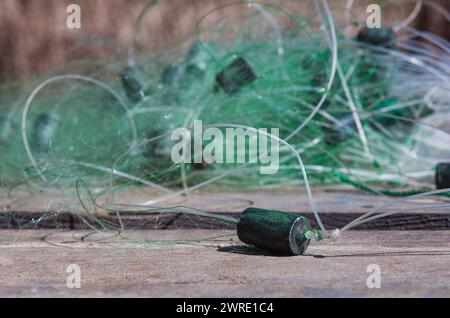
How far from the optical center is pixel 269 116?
2.15m

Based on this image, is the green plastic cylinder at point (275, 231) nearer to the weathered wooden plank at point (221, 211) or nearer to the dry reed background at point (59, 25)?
the weathered wooden plank at point (221, 211)

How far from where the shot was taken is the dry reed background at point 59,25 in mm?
4480

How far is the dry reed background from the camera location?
176 inches

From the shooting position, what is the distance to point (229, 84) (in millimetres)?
2137

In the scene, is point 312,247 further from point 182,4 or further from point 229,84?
point 182,4

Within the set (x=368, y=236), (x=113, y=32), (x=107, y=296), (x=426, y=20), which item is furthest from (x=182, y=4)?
(x=107, y=296)

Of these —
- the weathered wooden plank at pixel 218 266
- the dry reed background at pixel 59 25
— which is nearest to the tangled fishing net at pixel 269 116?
the weathered wooden plank at pixel 218 266

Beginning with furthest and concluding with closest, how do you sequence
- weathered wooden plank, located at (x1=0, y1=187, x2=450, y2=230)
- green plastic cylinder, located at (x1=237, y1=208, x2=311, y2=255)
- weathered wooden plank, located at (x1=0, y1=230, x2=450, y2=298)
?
weathered wooden plank, located at (x1=0, y1=187, x2=450, y2=230) → green plastic cylinder, located at (x1=237, y1=208, x2=311, y2=255) → weathered wooden plank, located at (x1=0, y1=230, x2=450, y2=298)

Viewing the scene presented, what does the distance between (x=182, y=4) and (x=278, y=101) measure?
253 cm

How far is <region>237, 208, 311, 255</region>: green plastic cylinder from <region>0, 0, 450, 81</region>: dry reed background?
3.26 metres

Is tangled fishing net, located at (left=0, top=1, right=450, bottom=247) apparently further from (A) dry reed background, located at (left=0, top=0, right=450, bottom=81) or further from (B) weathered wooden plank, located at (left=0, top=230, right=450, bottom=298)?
(A) dry reed background, located at (left=0, top=0, right=450, bottom=81)

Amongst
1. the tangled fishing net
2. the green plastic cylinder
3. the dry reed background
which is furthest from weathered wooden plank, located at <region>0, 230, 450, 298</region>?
the dry reed background

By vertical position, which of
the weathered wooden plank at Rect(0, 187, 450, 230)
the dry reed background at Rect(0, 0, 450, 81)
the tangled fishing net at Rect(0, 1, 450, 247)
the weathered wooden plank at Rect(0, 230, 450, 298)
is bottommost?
the weathered wooden plank at Rect(0, 230, 450, 298)

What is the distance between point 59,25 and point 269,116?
2.92 metres
